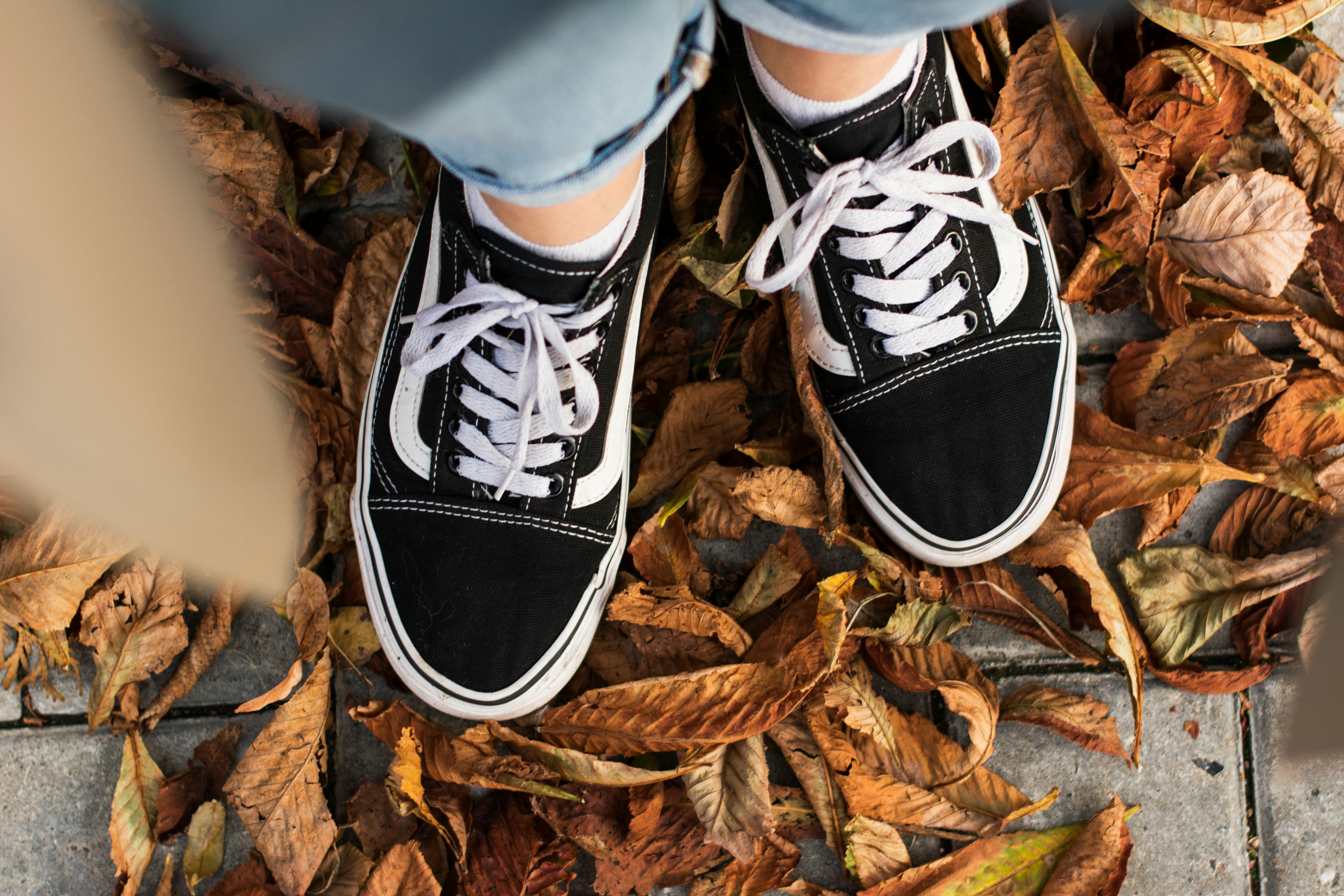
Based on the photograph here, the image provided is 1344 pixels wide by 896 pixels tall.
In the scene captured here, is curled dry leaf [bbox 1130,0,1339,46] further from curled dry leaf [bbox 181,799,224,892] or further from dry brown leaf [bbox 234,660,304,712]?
curled dry leaf [bbox 181,799,224,892]

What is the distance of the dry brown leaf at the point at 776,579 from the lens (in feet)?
4.13

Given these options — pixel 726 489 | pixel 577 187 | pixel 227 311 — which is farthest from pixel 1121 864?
pixel 227 311

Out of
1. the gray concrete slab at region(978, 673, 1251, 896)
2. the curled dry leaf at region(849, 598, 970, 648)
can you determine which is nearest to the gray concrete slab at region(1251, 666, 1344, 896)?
the gray concrete slab at region(978, 673, 1251, 896)

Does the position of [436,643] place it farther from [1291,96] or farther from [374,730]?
[1291,96]

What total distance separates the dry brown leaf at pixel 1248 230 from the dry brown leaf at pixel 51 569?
1.71 m

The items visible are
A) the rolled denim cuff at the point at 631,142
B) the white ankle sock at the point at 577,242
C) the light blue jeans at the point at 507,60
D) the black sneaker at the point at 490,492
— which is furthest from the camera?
the black sneaker at the point at 490,492

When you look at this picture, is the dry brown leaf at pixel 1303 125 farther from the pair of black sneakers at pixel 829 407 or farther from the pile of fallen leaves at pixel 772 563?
the pair of black sneakers at pixel 829 407

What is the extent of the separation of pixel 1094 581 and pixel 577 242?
875 millimetres

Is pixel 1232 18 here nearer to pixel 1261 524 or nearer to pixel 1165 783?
pixel 1261 524

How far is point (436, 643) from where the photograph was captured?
1163 mm

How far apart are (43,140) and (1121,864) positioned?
208 cm

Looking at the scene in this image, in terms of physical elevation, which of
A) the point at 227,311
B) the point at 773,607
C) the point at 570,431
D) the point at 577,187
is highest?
the point at 577,187

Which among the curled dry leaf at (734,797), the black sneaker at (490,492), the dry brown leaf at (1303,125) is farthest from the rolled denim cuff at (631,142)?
the dry brown leaf at (1303,125)

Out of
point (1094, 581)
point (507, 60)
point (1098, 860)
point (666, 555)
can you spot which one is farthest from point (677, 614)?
point (507, 60)
